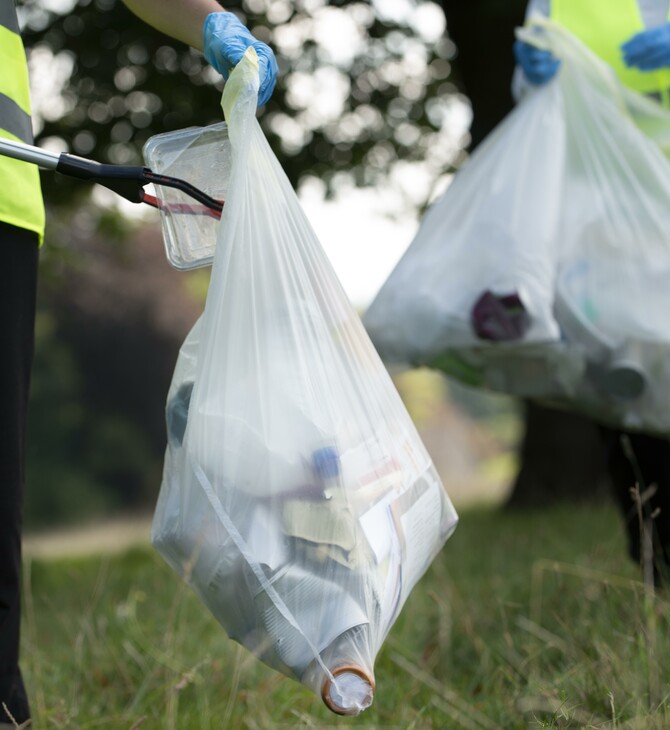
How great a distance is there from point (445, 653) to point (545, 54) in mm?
1378

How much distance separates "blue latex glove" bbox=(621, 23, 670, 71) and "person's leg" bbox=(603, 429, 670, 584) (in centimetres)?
81

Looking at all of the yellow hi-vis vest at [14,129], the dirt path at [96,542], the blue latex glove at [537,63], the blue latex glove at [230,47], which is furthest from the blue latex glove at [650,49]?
the dirt path at [96,542]

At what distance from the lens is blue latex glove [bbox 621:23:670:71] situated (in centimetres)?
194

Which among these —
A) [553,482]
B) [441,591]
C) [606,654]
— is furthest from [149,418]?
[606,654]

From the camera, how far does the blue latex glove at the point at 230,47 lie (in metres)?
1.32

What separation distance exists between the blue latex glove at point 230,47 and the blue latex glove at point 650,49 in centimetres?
96

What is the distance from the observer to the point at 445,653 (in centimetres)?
211

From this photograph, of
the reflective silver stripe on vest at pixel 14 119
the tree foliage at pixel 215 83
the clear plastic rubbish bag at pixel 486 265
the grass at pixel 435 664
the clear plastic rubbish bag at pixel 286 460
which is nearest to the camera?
the clear plastic rubbish bag at pixel 286 460

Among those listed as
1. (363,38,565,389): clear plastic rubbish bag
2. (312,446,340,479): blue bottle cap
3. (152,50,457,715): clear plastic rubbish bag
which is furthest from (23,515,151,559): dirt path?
(312,446,340,479): blue bottle cap

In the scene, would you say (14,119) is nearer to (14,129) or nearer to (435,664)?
(14,129)

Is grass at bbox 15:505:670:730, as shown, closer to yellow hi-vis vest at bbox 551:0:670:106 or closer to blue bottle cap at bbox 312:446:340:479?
blue bottle cap at bbox 312:446:340:479

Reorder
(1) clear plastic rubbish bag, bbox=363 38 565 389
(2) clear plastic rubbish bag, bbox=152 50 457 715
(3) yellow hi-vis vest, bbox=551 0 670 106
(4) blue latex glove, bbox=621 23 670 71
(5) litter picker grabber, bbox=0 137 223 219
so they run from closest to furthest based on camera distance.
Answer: (2) clear plastic rubbish bag, bbox=152 50 457 715 < (5) litter picker grabber, bbox=0 137 223 219 < (1) clear plastic rubbish bag, bbox=363 38 565 389 < (4) blue latex glove, bbox=621 23 670 71 < (3) yellow hi-vis vest, bbox=551 0 670 106

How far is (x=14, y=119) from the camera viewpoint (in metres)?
1.37

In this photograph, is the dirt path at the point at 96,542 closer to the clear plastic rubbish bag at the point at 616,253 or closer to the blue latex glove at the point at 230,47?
the clear plastic rubbish bag at the point at 616,253
